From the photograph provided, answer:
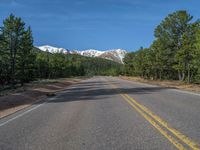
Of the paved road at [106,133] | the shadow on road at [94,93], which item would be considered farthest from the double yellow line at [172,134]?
the shadow on road at [94,93]

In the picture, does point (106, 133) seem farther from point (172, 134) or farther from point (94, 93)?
point (94, 93)

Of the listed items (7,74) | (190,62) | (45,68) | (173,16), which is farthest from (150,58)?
(45,68)

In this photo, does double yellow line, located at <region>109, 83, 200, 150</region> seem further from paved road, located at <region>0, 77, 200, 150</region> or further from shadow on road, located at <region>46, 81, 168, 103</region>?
shadow on road, located at <region>46, 81, 168, 103</region>

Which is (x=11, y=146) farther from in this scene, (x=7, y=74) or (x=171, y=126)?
(x=7, y=74)

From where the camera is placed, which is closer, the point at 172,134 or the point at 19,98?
the point at 172,134

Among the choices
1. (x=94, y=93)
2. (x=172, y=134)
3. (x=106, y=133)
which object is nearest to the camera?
(x=172, y=134)

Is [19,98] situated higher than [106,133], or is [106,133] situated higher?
[106,133]

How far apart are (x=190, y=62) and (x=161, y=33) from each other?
14.8 m

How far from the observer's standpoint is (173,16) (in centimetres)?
5425

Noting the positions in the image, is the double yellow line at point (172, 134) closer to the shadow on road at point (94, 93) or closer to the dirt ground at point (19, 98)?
the dirt ground at point (19, 98)

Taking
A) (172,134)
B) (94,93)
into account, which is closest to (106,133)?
(172,134)

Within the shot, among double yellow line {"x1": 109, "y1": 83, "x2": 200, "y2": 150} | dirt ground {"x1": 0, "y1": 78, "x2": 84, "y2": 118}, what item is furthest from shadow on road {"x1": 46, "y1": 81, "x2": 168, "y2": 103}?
A: double yellow line {"x1": 109, "y1": 83, "x2": 200, "y2": 150}

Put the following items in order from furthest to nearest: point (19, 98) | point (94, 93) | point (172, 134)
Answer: point (94, 93) → point (19, 98) → point (172, 134)

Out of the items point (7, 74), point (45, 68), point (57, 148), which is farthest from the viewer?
point (45, 68)
